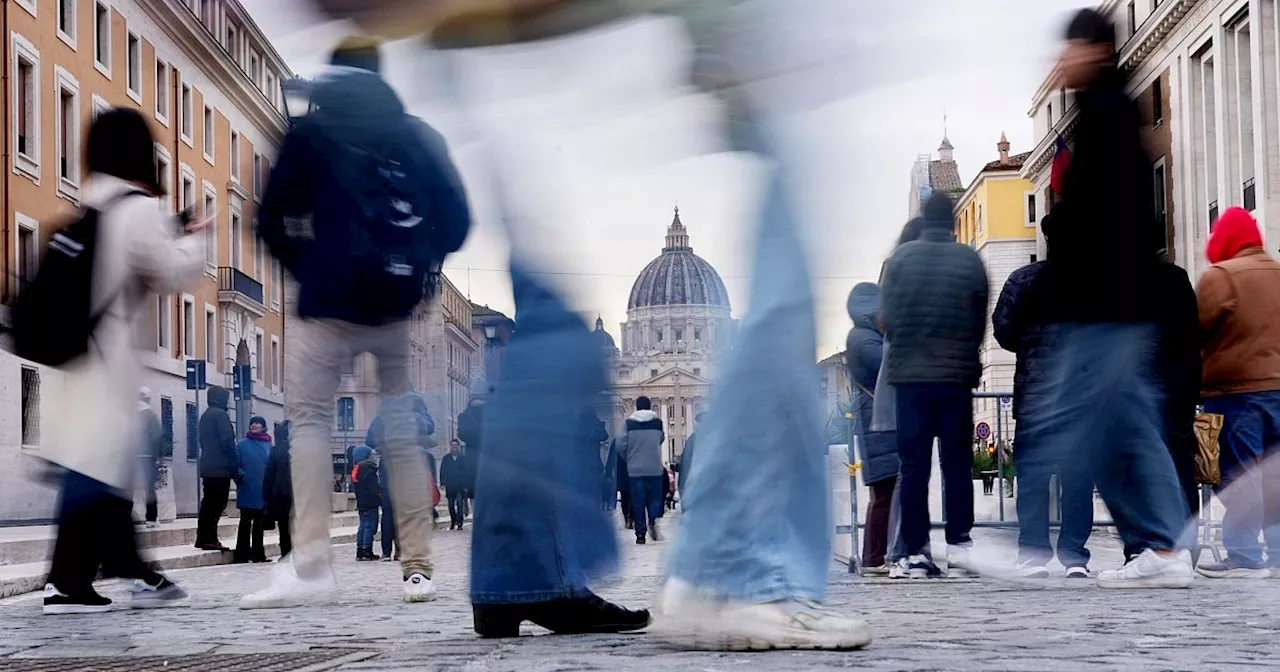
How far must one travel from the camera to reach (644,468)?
17641 millimetres

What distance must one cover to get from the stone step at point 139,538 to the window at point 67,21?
12.1 metres

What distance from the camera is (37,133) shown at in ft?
96.2

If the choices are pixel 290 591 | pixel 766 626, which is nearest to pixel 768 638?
pixel 766 626

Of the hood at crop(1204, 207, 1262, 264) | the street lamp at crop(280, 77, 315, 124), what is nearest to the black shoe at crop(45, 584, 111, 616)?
the street lamp at crop(280, 77, 315, 124)

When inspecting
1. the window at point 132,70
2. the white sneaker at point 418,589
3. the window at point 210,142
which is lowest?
the white sneaker at point 418,589

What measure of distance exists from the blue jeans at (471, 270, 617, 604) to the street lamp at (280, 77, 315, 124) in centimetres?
59

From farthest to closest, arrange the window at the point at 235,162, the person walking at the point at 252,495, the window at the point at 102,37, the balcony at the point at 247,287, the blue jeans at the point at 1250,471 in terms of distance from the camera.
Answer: the window at the point at 102,37 → the person walking at the point at 252,495 → the blue jeans at the point at 1250,471 → the balcony at the point at 247,287 → the window at the point at 235,162

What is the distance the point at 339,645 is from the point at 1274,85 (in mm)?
33073

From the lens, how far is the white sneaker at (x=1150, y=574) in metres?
5.76

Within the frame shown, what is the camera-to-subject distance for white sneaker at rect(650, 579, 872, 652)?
315 centimetres

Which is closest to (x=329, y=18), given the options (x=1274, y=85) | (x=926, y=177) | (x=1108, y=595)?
(x=926, y=177)

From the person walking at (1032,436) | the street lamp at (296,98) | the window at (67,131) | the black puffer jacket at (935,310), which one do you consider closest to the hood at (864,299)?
the black puffer jacket at (935,310)

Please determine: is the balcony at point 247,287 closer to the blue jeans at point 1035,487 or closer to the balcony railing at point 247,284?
the balcony railing at point 247,284

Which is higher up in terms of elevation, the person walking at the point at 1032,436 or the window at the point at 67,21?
the window at the point at 67,21
